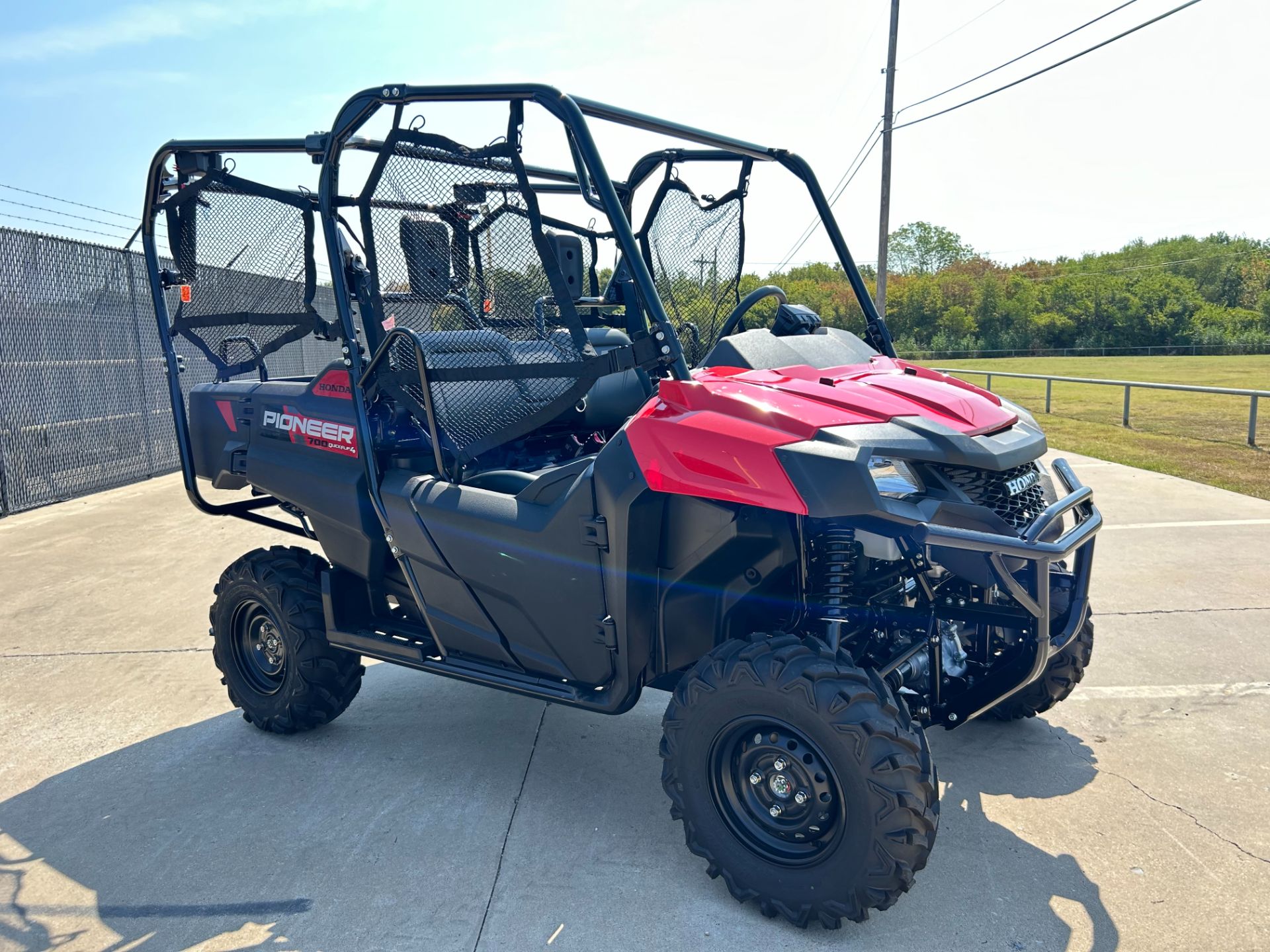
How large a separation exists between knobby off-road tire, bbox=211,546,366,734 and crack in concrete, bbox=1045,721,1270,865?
2772mm

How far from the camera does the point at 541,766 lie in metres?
3.40

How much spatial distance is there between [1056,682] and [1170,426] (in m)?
Answer: 12.0

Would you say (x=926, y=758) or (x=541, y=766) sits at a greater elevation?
(x=926, y=758)

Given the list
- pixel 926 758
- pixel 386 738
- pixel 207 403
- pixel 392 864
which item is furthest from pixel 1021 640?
pixel 207 403

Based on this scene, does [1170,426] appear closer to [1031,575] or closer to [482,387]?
[1031,575]

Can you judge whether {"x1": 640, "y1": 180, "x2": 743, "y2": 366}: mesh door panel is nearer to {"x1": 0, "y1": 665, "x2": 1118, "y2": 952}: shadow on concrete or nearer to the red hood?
the red hood

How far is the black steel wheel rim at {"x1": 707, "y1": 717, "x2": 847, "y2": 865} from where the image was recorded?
7.86 ft

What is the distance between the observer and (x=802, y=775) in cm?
241

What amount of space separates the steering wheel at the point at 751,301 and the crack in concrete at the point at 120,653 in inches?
123

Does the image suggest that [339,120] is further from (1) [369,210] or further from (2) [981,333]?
(2) [981,333]

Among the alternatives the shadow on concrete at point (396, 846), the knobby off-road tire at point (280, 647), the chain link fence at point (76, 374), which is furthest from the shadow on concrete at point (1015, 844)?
the chain link fence at point (76, 374)

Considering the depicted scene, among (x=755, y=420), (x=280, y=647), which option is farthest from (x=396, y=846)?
(x=755, y=420)

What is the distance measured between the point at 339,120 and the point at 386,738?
2.30m

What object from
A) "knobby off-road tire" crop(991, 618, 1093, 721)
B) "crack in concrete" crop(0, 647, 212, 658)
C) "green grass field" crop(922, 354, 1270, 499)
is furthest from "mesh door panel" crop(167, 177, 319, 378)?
"green grass field" crop(922, 354, 1270, 499)
